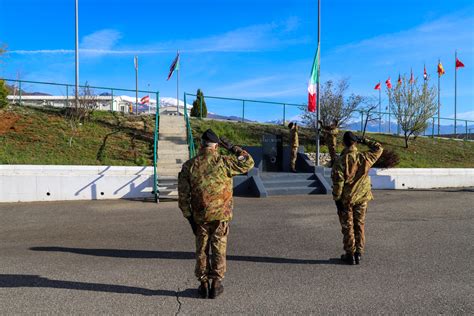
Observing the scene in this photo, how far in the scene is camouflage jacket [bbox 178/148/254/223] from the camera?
3955 mm

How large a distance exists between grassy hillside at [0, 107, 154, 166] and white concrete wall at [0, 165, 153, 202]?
5.19 feet

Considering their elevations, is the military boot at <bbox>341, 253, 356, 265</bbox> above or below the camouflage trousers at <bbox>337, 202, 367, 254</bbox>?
below

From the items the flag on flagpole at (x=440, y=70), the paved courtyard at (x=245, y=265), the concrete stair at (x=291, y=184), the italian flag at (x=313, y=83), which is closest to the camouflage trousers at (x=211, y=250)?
the paved courtyard at (x=245, y=265)

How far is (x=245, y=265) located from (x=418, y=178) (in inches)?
475

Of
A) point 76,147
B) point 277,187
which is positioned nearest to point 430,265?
point 277,187

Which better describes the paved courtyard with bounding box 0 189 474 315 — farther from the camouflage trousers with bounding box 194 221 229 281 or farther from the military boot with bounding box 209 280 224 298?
the camouflage trousers with bounding box 194 221 229 281

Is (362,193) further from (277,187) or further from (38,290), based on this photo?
(277,187)

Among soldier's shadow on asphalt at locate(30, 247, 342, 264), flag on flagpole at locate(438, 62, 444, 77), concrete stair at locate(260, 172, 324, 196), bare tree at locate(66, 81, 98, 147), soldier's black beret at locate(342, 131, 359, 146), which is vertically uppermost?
A: flag on flagpole at locate(438, 62, 444, 77)

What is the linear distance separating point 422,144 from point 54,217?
21.6 metres

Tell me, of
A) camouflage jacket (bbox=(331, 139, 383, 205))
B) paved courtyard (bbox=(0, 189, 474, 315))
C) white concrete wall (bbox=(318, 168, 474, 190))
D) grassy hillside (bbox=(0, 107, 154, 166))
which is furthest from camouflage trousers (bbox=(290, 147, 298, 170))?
camouflage jacket (bbox=(331, 139, 383, 205))

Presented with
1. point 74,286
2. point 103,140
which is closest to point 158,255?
point 74,286

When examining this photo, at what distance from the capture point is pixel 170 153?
14.5m

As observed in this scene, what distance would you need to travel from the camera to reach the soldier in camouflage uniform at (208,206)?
13.0 ft

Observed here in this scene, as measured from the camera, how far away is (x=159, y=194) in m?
11.1
